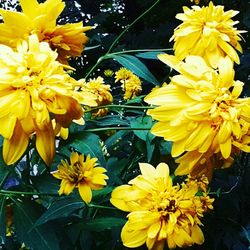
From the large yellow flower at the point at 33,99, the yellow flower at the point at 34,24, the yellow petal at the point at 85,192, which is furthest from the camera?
the yellow petal at the point at 85,192

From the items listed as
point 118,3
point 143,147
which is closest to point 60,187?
point 143,147

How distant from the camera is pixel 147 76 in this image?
99cm

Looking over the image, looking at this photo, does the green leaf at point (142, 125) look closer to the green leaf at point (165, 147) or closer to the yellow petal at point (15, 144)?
the green leaf at point (165, 147)

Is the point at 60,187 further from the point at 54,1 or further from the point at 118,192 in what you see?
the point at 54,1

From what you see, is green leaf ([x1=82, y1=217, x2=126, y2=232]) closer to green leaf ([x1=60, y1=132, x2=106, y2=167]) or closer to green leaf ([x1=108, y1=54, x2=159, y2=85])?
green leaf ([x1=60, y1=132, x2=106, y2=167])

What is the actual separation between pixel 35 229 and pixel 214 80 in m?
0.38

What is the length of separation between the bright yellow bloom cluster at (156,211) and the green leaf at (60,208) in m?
0.10

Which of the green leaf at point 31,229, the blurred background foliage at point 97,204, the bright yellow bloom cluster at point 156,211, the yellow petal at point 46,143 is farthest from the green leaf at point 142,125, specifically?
the yellow petal at point 46,143

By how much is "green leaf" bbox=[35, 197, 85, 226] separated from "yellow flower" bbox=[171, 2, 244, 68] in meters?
0.30

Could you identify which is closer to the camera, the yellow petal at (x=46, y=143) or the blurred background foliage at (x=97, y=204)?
the yellow petal at (x=46, y=143)

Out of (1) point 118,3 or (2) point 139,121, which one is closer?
(2) point 139,121

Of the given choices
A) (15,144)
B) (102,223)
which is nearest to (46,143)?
(15,144)

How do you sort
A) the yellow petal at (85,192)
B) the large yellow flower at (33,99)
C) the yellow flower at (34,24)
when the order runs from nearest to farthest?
the large yellow flower at (33,99)
the yellow flower at (34,24)
the yellow petal at (85,192)

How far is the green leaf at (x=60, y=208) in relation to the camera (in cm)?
84
